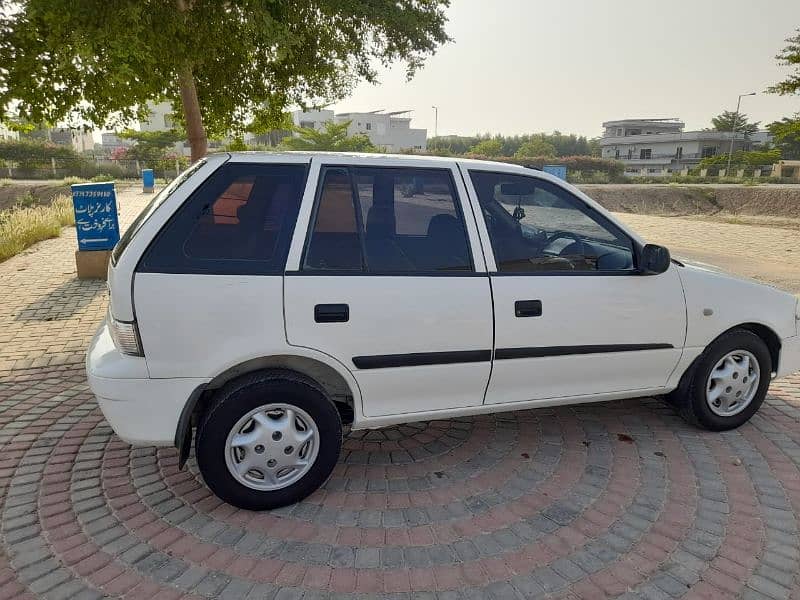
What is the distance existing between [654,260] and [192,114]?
6.83m

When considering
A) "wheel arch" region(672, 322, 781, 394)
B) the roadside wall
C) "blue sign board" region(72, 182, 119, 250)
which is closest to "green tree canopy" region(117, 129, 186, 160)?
the roadside wall

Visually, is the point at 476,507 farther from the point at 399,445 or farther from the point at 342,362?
the point at 342,362

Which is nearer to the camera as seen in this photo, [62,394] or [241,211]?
[241,211]

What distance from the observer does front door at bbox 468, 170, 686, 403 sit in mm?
3209

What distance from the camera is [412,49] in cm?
937

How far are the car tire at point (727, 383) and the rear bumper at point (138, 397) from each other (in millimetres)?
3194

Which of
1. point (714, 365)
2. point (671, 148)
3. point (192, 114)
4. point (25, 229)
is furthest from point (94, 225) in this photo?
point (671, 148)

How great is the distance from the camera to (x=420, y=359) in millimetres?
3061

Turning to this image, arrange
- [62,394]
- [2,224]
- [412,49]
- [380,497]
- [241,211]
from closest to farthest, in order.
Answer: [241,211] < [380,497] < [62,394] < [412,49] < [2,224]

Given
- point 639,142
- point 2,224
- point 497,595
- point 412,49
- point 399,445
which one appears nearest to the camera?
point 497,595

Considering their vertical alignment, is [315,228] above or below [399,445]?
above

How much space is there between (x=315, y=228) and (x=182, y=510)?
5.51 feet

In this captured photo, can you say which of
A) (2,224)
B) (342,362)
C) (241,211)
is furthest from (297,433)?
(2,224)

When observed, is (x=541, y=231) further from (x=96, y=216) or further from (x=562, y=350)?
(x=96, y=216)
